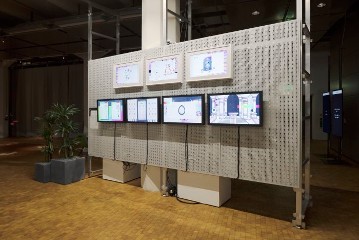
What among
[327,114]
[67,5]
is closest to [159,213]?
[327,114]

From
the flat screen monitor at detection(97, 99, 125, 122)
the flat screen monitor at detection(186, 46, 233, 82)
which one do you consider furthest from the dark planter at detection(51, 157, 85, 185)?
the flat screen monitor at detection(186, 46, 233, 82)

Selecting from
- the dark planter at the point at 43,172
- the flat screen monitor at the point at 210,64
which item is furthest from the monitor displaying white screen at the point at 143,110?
the dark planter at the point at 43,172

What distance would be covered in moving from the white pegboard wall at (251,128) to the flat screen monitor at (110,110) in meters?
0.61

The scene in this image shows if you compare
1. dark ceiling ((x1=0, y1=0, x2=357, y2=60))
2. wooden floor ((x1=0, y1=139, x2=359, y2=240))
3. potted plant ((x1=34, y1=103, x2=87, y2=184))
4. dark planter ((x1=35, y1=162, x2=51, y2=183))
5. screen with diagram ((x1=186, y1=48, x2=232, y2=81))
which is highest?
dark ceiling ((x1=0, y1=0, x2=357, y2=60))

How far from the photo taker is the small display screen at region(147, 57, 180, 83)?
13.0 ft

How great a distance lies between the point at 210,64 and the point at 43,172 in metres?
3.97

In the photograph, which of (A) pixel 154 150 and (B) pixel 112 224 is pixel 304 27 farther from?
(B) pixel 112 224

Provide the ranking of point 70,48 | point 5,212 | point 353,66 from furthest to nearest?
point 70,48 < point 353,66 < point 5,212

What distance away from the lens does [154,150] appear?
4309 mm

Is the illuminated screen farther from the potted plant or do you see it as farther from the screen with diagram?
the potted plant

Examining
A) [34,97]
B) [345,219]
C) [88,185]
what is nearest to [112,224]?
[88,185]

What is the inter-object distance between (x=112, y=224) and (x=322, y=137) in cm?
1205

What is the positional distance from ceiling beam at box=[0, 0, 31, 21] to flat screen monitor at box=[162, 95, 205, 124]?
21.1 ft

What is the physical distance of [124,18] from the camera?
21.8ft
